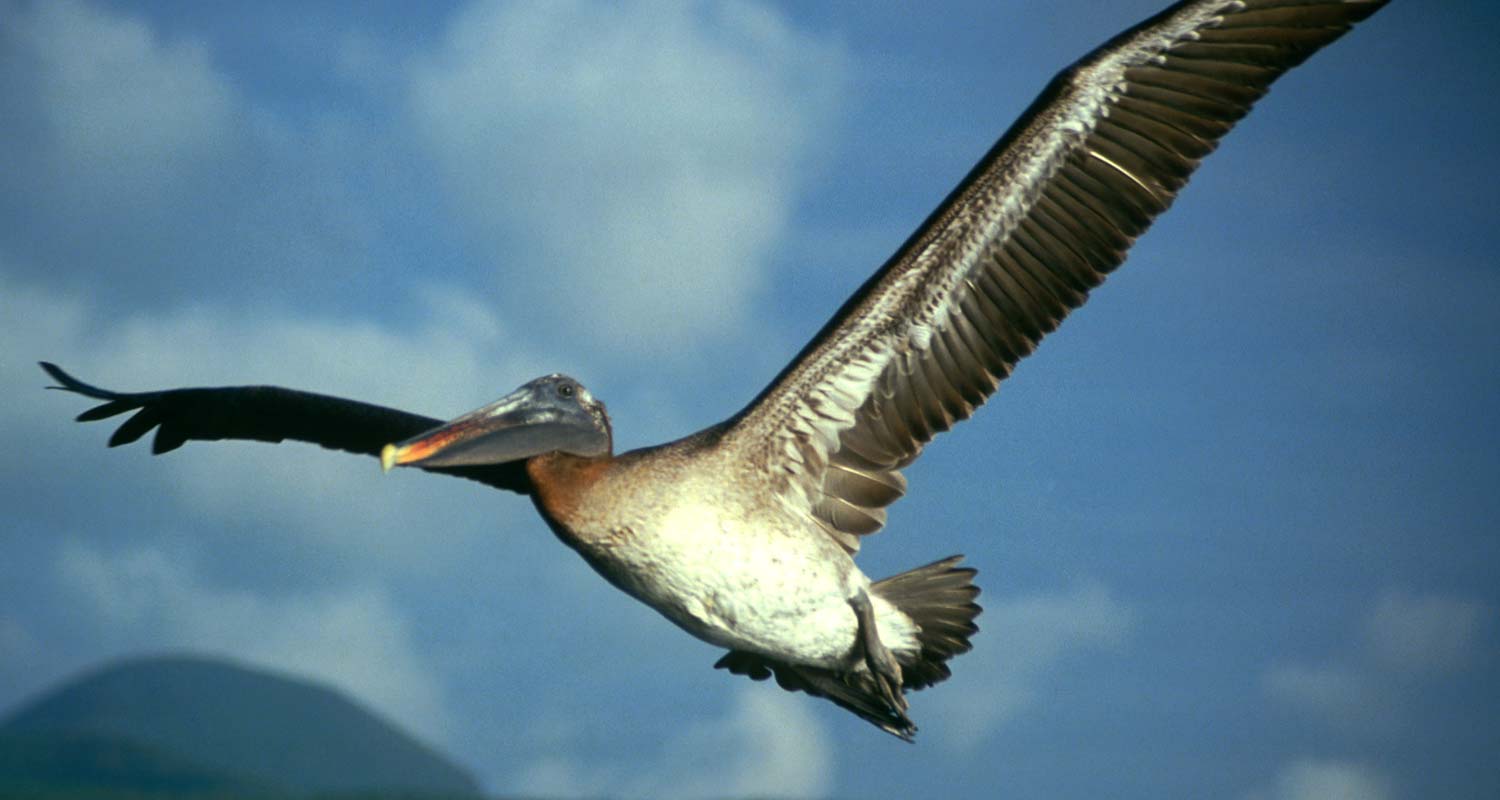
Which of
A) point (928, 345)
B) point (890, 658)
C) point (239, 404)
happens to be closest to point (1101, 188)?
point (928, 345)

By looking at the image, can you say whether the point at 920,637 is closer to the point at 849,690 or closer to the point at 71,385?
the point at 849,690

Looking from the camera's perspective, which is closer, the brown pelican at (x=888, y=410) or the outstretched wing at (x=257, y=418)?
the brown pelican at (x=888, y=410)

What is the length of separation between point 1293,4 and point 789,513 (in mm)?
3818

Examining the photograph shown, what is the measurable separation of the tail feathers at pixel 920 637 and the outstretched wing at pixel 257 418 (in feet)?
8.51

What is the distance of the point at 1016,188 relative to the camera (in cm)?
879

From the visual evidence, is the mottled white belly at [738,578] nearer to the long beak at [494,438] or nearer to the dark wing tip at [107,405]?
the long beak at [494,438]

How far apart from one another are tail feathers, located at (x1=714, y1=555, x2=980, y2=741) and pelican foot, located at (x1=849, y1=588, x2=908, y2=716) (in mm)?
210

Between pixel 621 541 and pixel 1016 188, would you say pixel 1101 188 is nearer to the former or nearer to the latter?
pixel 1016 188

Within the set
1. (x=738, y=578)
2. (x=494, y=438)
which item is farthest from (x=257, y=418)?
(x=738, y=578)

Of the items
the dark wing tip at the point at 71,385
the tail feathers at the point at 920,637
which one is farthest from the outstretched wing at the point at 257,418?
the tail feathers at the point at 920,637

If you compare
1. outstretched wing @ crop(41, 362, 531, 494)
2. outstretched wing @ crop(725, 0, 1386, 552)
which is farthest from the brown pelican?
outstretched wing @ crop(41, 362, 531, 494)

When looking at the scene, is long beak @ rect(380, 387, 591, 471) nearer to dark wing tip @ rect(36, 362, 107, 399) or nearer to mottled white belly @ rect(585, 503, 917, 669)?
mottled white belly @ rect(585, 503, 917, 669)

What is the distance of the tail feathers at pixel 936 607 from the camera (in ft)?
29.8

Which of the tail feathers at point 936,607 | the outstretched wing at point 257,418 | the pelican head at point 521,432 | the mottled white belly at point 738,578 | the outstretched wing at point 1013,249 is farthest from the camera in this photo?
the outstretched wing at point 257,418
